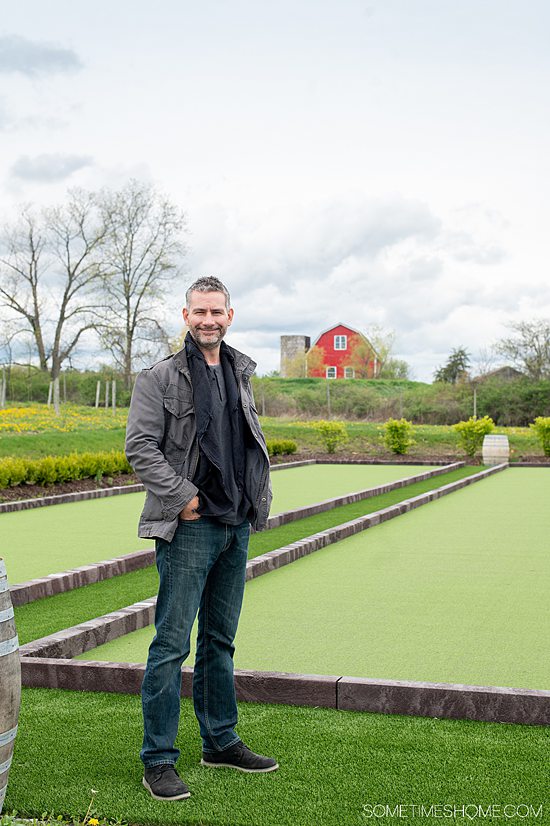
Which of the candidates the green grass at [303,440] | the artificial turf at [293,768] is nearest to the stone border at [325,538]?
the artificial turf at [293,768]

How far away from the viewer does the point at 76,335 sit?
33.0 metres

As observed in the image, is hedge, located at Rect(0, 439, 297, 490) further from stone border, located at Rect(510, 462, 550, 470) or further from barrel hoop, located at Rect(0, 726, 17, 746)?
barrel hoop, located at Rect(0, 726, 17, 746)

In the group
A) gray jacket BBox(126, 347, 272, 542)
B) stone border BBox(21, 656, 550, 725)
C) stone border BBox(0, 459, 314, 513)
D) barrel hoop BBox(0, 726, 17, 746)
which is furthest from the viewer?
stone border BBox(0, 459, 314, 513)

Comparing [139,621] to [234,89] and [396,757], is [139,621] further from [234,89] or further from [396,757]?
[234,89]

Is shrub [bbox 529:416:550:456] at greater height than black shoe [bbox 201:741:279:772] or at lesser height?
greater

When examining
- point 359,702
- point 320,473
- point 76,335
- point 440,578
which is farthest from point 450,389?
point 359,702

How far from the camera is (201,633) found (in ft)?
11.1

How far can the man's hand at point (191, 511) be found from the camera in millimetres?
3111

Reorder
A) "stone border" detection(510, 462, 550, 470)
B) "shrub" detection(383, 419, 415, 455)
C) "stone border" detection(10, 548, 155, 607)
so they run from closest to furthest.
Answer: "stone border" detection(10, 548, 155, 607)
"stone border" detection(510, 462, 550, 470)
"shrub" detection(383, 419, 415, 455)

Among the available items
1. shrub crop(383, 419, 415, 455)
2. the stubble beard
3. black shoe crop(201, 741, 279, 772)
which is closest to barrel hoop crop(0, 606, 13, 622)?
black shoe crop(201, 741, 279, 772)

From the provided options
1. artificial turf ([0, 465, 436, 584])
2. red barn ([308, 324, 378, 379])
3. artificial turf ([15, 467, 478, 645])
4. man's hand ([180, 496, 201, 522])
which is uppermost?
red barn ([308, 324, 378, 379])

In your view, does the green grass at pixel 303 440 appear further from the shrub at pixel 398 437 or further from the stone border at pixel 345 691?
the stone border at pixel 345 691

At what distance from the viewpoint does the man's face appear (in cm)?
325

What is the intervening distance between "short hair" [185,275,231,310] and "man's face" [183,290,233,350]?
1cm
